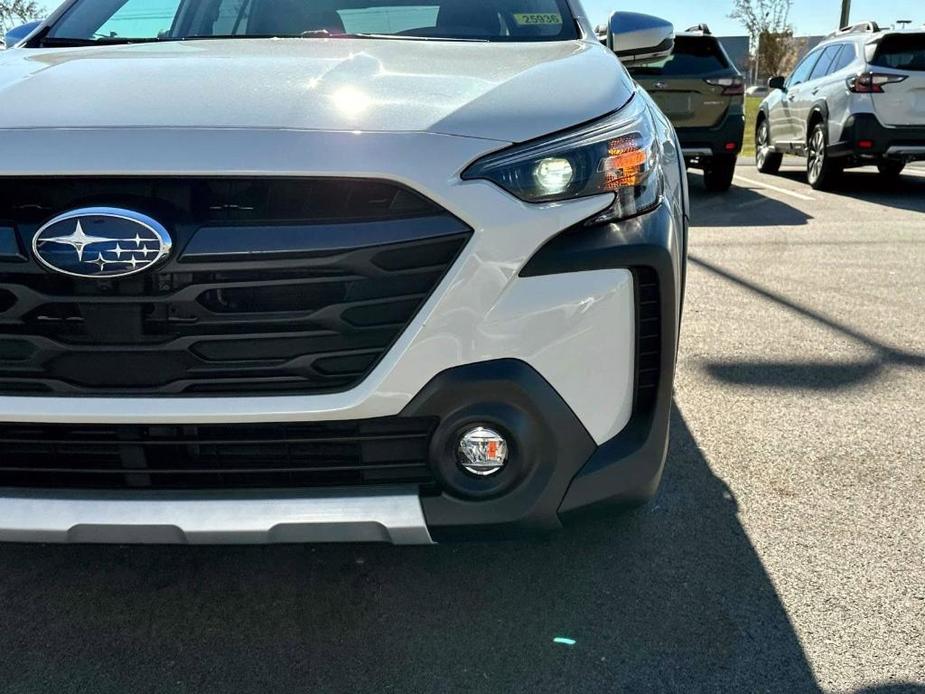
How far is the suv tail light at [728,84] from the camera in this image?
944 centimetres

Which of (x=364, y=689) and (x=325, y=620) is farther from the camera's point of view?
(x=325, y=620)

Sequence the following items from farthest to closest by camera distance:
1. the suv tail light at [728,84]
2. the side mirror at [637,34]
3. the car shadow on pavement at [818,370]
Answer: the suv tail light at [728,84] < the car shadow on pavement at [818,370] < the side mirror at [637,34]

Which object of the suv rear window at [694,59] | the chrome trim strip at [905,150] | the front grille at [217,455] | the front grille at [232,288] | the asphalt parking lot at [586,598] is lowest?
the chrome trim strip at [905,150]

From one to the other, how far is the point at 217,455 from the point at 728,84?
8.82 metres

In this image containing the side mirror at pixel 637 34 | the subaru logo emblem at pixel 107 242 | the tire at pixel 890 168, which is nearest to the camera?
the subaru logo emblem at pixel 107 242

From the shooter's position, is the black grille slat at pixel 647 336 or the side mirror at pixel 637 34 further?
the side mirror at pixel 637 34

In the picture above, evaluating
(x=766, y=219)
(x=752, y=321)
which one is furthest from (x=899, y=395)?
(x=766, y=219)

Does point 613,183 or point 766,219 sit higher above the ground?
point 613,183

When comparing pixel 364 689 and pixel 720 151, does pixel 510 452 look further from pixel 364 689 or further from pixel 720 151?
pixel 720 151

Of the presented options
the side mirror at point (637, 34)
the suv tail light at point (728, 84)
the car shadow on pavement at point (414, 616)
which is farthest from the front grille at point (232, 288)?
the suv tail light at point (728, 84)

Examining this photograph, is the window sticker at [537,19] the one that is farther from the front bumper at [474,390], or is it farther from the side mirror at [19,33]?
the side mirror at [19,33]

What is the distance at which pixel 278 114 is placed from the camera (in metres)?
1.80

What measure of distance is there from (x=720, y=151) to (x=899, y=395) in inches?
260

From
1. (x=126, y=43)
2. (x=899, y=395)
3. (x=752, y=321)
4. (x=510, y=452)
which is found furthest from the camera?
(x=752, y=321)
